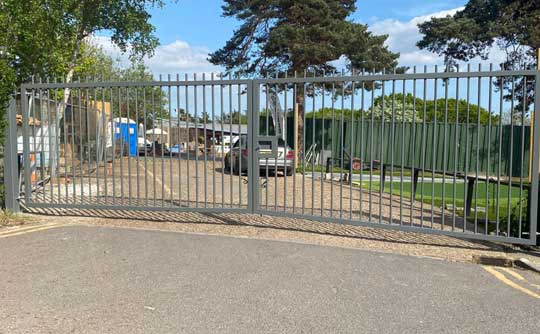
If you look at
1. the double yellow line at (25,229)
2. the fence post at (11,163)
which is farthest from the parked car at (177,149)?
the fence post at (11,163)

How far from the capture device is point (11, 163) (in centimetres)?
801

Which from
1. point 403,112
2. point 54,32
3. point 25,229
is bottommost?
point 25,229

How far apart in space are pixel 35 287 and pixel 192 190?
7.22 m

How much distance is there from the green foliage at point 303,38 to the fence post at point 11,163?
15.8 meters

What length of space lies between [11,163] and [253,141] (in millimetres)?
4010

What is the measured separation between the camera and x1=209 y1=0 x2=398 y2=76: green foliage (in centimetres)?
2369

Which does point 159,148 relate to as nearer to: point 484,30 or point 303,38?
point 303,38

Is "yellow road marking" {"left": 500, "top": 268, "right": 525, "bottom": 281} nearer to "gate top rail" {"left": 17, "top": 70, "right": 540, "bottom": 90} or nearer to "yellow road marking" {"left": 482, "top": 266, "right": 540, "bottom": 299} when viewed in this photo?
"yellow road marking" {"left": 482, "top": 266, "right": 540, "bottom": 299}

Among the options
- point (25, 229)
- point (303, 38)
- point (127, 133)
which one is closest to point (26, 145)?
point (25, 229)

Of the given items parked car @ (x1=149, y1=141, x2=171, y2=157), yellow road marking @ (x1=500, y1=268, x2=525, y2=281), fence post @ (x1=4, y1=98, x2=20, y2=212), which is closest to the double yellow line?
fence post @ (x1=4, y1=98, x2=20, y2=212)

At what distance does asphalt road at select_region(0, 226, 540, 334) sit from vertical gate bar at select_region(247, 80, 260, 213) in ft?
3.35

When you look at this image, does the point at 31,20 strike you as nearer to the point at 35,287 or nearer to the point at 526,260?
the point at 35,287

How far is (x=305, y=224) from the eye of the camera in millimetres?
7875

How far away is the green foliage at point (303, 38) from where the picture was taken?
23688mm
